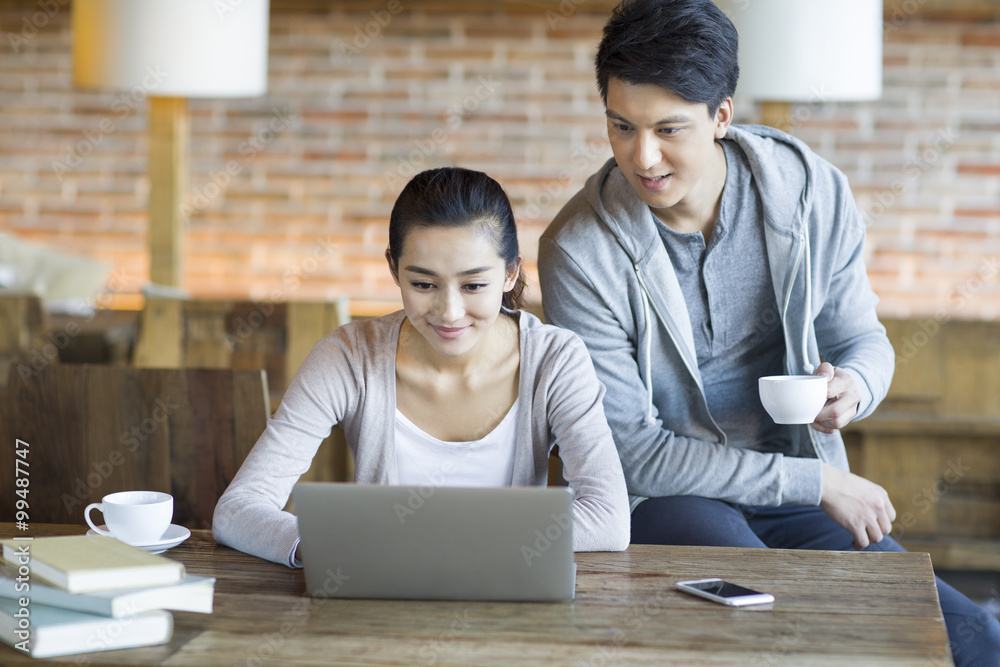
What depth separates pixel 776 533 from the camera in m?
1.69

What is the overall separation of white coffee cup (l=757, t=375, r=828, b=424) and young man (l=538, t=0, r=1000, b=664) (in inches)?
4.6

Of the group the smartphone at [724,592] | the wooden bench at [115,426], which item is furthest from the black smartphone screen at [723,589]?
the wooden bench at [115,426]

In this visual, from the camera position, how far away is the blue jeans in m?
1.41

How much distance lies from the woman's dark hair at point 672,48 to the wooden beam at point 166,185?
A: 1931 mm

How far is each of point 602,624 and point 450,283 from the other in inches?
20.9

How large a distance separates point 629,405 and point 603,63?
520 millimetres

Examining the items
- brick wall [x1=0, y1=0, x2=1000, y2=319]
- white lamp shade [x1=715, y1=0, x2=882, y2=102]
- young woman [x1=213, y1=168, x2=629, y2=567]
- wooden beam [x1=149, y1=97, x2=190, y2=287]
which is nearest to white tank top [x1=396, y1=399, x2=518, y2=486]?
young woman [x1=213, y1=168, x2=629, y2=567]

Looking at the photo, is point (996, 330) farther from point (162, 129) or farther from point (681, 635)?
point (162, 129)

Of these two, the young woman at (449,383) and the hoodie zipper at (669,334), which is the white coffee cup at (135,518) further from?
the hoodie zipper at (669,334)

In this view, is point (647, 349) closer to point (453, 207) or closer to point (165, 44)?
point (453, 207)

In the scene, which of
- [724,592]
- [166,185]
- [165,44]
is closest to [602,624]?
[724,592]

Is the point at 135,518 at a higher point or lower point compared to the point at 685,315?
lower

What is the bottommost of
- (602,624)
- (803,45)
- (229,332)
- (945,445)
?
(945,445)

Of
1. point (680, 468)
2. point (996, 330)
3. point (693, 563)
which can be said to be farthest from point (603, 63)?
point (996, 330)
